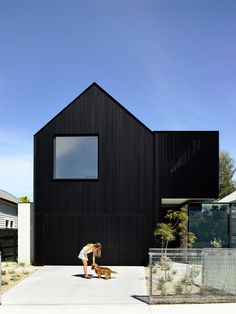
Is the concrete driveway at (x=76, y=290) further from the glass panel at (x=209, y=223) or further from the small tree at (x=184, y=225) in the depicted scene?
the glass panel at (x=209, y=223)

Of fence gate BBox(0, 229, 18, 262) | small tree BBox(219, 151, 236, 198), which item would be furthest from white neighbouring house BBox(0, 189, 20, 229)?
small tree BBox(219, 151, 236, 198)

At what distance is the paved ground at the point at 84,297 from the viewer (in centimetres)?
1078

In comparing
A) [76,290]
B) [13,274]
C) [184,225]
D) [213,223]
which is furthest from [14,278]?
[213,223]

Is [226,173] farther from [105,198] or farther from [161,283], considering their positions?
[161,283]

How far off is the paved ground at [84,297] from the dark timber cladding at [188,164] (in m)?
4.94

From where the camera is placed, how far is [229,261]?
1211 cm

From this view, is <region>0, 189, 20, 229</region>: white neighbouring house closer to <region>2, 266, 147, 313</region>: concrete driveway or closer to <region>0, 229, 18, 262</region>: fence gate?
<region>0, 229, 18, 262</region>: fence gate

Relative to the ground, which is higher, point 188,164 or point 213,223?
point 188,164

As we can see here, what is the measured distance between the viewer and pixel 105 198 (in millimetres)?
20422

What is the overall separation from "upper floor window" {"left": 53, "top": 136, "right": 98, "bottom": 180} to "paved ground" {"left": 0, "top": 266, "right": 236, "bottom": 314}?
17.3ft

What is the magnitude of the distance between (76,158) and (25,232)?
4.77 meters

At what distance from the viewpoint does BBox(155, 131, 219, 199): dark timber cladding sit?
65.1ft

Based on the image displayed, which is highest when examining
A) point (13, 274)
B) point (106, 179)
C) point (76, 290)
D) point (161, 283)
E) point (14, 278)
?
point (106, 179)

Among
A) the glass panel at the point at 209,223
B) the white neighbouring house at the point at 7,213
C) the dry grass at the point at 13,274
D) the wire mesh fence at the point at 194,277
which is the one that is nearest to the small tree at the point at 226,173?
the white neighbouring house at the point at 7,213
